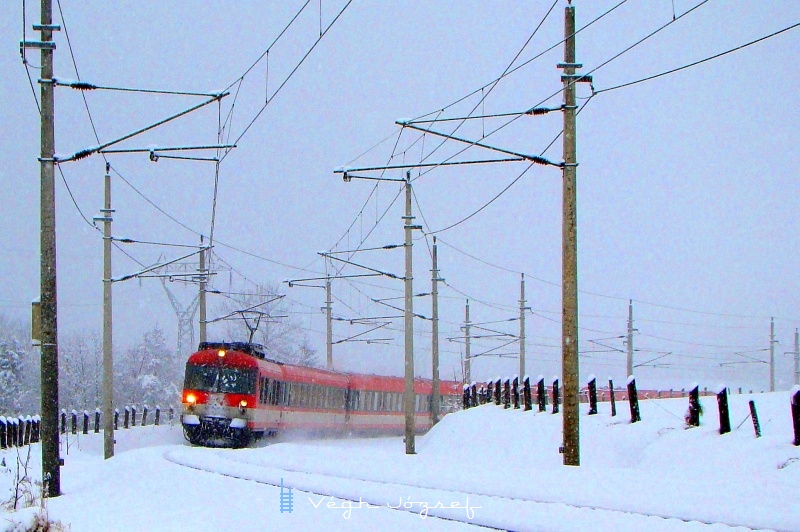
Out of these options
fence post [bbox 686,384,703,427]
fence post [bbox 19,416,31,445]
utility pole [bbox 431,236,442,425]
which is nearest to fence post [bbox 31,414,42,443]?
fence post [bbox 19,416,31,445]

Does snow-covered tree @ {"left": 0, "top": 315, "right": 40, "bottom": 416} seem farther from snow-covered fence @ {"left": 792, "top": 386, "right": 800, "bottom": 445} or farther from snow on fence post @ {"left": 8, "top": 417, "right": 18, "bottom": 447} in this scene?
snow-covered fence @ {"left": 792, "top": 386, "right": 800, "bottom": 445}

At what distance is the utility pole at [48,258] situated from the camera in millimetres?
15641

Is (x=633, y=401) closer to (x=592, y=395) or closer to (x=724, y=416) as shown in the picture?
(x=592, y=395)

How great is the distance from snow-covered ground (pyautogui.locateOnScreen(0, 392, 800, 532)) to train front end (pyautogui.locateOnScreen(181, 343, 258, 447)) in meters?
6.74

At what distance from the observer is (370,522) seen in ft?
31.3

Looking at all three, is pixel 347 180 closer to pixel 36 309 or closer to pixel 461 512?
pixel 36 309

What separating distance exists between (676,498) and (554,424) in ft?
39.1

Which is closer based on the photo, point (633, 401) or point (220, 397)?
point (633, 401)

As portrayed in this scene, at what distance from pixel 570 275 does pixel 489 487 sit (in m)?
4.88

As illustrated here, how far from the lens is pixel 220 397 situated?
2655 centimetres

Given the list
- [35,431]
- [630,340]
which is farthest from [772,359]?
[35,431]

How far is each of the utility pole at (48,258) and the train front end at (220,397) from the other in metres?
10.4

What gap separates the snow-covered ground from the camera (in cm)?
880

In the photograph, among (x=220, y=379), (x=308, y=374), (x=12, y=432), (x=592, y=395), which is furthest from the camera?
(x=308, y=374)
